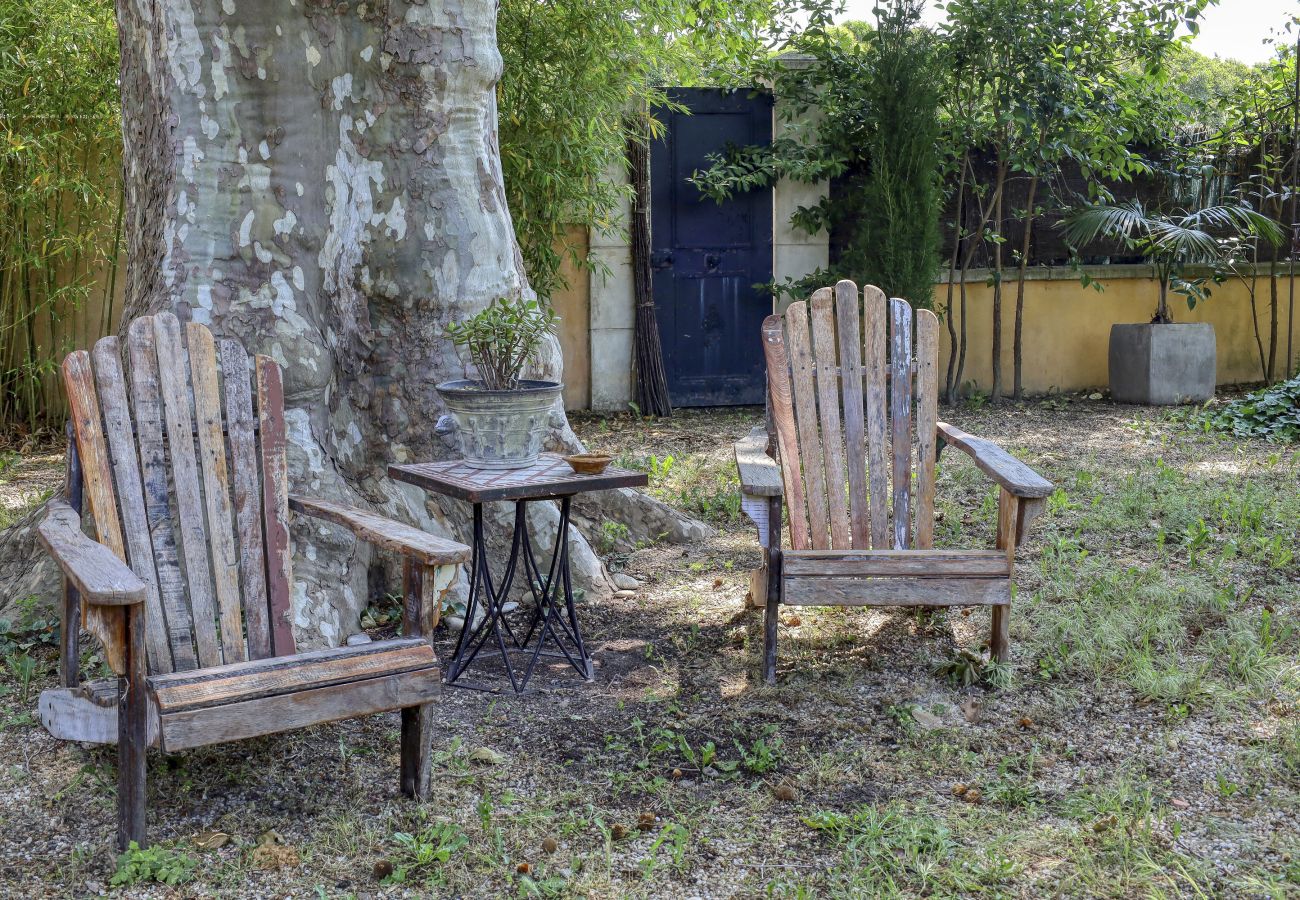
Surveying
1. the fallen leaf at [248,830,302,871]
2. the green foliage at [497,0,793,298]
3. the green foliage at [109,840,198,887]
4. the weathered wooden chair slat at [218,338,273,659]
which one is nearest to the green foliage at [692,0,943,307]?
the green foliage at [497,0,793,298]

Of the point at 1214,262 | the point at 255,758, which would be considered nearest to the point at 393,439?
the point at 255,758

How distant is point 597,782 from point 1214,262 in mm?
6815

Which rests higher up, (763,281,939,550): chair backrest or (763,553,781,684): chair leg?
(763,281,939,550): chair backrest

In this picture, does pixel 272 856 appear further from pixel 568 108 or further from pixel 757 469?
pixel 568 108

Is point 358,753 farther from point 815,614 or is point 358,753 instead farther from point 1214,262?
point 1214,262

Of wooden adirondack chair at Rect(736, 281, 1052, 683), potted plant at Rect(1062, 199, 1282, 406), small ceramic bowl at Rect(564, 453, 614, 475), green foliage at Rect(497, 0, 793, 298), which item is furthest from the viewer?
potted plant at Rect(1062, 199, 1282, 406)

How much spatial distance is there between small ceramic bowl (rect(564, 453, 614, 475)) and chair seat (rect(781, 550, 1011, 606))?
52cm

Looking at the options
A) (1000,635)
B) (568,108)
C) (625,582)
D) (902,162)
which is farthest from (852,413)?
(902,162)

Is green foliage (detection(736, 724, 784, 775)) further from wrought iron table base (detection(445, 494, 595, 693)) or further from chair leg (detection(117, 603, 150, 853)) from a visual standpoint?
chair leg (detection(117, 603, 150, 853))

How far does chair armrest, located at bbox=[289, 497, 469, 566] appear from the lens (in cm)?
231

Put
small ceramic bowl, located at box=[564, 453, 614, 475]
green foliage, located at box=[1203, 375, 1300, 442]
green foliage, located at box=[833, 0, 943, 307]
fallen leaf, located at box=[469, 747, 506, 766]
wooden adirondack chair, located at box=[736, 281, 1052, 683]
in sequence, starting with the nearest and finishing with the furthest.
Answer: fallen leaf, located at box=[469, 747, 506, 766]
small ceramic bowl, located at box=[564, 453, 614, 475]
wooden adirondack chair, located at box=[736, 281, 1052, 683]
green foliage, located at box=[1203, 375, 1300, 442]
green foliage, located at box=[833, 0, 943, 307]

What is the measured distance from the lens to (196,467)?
2.63m

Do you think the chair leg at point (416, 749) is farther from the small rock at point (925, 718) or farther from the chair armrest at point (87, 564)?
the small rock at point (925, 718)

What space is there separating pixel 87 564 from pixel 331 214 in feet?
5.60
